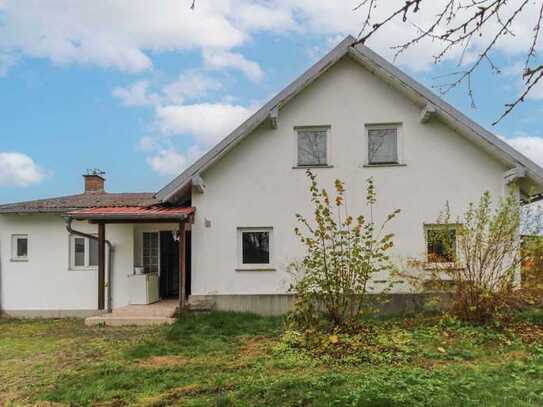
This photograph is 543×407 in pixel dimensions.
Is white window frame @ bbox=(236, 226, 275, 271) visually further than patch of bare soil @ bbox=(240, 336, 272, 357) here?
Yes

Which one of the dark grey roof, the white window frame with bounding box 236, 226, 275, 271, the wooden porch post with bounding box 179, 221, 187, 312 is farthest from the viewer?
the dark grey roof

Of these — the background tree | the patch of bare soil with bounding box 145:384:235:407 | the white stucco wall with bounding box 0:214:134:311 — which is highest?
the background tree

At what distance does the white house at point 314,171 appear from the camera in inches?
462

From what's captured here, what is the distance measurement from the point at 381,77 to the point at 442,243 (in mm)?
4650

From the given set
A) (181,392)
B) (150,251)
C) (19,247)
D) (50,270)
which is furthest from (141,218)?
(181,392)

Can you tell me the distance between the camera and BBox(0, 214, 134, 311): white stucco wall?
13.5 metres

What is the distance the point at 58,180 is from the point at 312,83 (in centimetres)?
1330

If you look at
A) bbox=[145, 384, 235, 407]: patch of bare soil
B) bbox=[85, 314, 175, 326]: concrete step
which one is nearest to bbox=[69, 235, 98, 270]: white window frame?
bbox=[85, 314, 175, 326]: concrete step

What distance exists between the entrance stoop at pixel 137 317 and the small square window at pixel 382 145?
22.0ft

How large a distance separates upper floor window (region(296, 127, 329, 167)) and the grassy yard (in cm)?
454

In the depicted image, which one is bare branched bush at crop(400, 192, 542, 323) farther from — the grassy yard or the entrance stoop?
the entrance stoop

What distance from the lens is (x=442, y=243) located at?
10.7 m

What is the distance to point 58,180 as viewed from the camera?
19906mm

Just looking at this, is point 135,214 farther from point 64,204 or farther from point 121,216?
point 64,204
